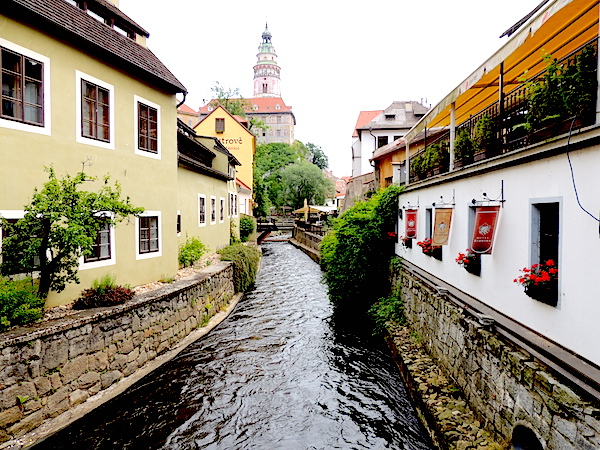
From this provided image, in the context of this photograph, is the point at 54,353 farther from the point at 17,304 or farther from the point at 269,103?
the point at 269,103

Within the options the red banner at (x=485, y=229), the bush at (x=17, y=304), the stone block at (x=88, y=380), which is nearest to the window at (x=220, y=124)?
the bush at (x=17, y=304)

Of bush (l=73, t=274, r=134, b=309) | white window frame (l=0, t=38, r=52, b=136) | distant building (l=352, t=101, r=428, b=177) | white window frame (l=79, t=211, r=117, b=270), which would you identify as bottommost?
bush (l=73, t=274, r=134, b=309)

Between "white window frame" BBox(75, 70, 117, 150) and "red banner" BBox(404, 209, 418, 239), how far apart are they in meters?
8.18

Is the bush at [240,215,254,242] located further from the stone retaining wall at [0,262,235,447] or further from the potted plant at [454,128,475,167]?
the potted plant at [454,128,475,167]

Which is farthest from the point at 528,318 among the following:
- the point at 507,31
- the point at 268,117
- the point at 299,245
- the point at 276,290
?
the point at 268,117

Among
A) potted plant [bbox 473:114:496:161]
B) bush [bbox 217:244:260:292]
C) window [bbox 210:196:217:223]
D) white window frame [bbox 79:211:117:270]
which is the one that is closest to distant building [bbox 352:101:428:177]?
window [bbox 210:196:217:223]

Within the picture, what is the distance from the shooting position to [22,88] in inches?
316

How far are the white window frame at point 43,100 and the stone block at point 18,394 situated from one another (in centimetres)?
464

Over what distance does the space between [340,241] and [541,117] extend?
9.83 meters

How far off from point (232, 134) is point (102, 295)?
3258cm

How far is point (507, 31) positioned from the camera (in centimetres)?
792

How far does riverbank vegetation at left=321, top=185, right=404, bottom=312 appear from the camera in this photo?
1439 centimetres

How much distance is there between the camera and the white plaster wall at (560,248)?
168 inches

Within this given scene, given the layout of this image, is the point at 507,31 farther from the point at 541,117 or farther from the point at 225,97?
the point at 225,97
